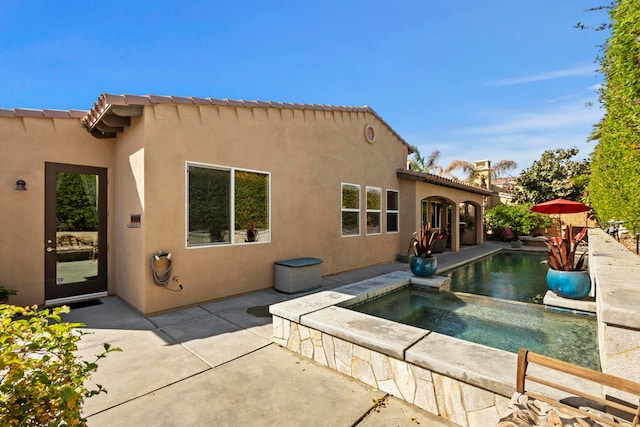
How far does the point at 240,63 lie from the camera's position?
11.0 m

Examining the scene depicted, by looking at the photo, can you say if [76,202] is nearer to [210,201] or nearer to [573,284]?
[210,201]

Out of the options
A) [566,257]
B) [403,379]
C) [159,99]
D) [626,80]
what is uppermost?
[159,99]

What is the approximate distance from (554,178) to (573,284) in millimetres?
20202

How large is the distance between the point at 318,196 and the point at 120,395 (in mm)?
6683

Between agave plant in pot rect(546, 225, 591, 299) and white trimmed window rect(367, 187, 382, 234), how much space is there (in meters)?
5.63

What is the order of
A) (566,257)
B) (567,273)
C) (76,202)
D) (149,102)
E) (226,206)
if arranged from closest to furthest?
1. (149,102)
2. (567,273)
3. (566,257)
4. (76,202)
5. (226,206)

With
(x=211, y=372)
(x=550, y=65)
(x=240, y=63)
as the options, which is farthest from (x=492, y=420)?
(x=240, y=63)

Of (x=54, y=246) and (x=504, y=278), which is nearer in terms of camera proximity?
(x=54, y=246)

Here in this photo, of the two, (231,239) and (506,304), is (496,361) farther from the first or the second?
(231,239)

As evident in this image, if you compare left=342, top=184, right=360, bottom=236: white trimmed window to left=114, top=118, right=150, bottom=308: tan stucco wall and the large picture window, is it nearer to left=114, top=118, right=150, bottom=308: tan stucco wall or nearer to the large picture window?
the large picture window

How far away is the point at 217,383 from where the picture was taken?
350 centimetres

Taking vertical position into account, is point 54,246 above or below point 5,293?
above

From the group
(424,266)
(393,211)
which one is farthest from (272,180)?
(393,211)

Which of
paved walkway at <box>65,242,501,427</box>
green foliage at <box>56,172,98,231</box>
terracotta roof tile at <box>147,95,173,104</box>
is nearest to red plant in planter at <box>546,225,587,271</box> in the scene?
paved walkway at <box>65,242,501,427</box>
